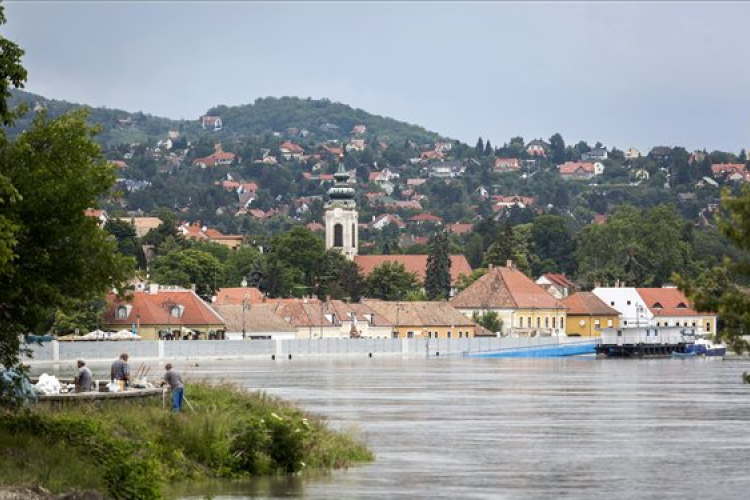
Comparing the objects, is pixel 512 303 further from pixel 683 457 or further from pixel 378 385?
pixel 683 457

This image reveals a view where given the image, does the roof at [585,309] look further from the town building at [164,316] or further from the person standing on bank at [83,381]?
the person standing on bank at [83,381]

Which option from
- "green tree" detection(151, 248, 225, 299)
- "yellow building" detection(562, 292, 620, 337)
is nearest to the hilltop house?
"yellow building" detection(562, 292, 620, 337)

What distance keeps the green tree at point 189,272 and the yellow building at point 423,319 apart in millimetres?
15544

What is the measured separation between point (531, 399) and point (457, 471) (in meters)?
33.6

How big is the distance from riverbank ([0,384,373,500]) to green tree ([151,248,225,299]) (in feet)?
423

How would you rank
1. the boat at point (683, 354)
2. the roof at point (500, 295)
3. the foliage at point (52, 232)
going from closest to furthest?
1. the foliage at point (52, 232)
2. the boat at point (683, 354)
3. the roof at point (500, 295)

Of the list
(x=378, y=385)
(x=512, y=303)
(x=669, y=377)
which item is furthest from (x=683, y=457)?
(x=512, y=303)

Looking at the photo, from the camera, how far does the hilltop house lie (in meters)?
186

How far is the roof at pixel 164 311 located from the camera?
139875 millimetres

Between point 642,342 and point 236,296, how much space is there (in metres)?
36.8

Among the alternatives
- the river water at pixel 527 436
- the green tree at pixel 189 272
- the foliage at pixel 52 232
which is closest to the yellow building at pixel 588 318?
the green tree at pixel 189 272

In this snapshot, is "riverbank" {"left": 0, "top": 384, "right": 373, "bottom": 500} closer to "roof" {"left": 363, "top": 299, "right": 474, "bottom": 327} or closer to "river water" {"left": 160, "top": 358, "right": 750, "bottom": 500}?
"river water" {"left": 160, "top": 358, "right": 750, "bottom": 500}

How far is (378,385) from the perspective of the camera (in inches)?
3396

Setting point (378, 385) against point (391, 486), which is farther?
point (378, 385)
